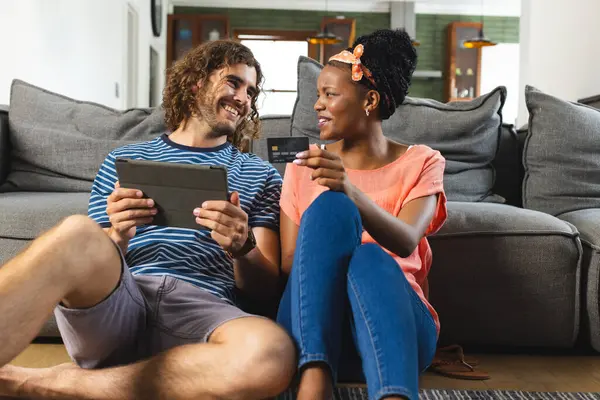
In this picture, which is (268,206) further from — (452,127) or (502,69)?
(502,69)

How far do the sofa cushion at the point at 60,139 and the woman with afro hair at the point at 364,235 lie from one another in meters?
0.94

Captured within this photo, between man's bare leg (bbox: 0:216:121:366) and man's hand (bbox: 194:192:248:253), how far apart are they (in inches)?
7.1

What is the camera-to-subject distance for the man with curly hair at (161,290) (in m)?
1.06

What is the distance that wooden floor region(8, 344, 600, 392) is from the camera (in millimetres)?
1650

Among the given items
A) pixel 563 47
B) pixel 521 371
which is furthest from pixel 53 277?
pixel 563 47

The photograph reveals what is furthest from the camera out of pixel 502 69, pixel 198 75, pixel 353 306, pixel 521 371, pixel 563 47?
pixel 502 69

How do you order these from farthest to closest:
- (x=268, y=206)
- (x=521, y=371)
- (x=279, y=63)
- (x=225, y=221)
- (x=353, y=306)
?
(x=279, y=63), (x=521, y=371), (x=268, y=206), (x=225, y=221), (x=353, y=306)

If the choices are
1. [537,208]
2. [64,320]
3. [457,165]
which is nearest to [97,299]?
[64,320]

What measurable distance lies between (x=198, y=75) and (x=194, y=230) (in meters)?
0.47

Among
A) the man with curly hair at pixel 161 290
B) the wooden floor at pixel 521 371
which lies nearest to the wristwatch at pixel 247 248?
the man with curly hair at pixel 161 290

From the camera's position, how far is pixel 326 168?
123cm

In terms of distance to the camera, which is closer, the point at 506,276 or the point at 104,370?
→ the point at 104,370

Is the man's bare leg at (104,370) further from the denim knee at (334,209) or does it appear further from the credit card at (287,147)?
the credit card at (287,147)

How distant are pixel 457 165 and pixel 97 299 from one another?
4.56 feet
